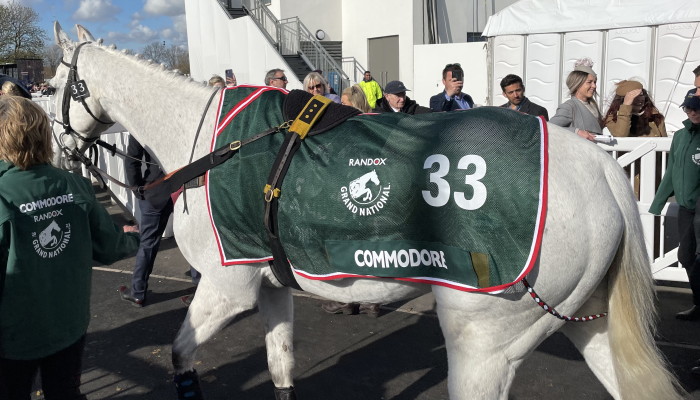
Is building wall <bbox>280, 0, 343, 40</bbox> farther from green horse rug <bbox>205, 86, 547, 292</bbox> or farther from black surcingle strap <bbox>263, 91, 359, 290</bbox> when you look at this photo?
green horse rug <bbox>205, 86, 547, 292</bbox>

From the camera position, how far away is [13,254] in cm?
243

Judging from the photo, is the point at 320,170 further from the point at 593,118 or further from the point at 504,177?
the point at 593,118

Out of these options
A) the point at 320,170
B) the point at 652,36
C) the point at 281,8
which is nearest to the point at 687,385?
the point at 320,170

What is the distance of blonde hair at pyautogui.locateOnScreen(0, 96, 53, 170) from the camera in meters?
2.45

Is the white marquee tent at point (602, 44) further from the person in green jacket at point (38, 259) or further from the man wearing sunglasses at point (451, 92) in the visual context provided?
the person in green jacket at point (38, 259)

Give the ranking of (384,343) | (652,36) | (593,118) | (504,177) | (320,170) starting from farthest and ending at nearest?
(652,36) → (593,118) → (384,343) → (320,170) → (504,177)

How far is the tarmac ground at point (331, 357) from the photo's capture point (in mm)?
3875

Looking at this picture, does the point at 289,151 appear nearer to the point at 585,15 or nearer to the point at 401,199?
the point at 401,199

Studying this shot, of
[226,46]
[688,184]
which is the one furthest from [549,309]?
[226,46]

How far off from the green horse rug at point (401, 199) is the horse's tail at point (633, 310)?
0.44 metres

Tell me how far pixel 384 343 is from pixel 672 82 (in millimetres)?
8810

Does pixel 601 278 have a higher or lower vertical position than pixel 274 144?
lower

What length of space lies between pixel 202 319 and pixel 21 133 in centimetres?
132

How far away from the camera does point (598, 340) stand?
2766 millimetres
